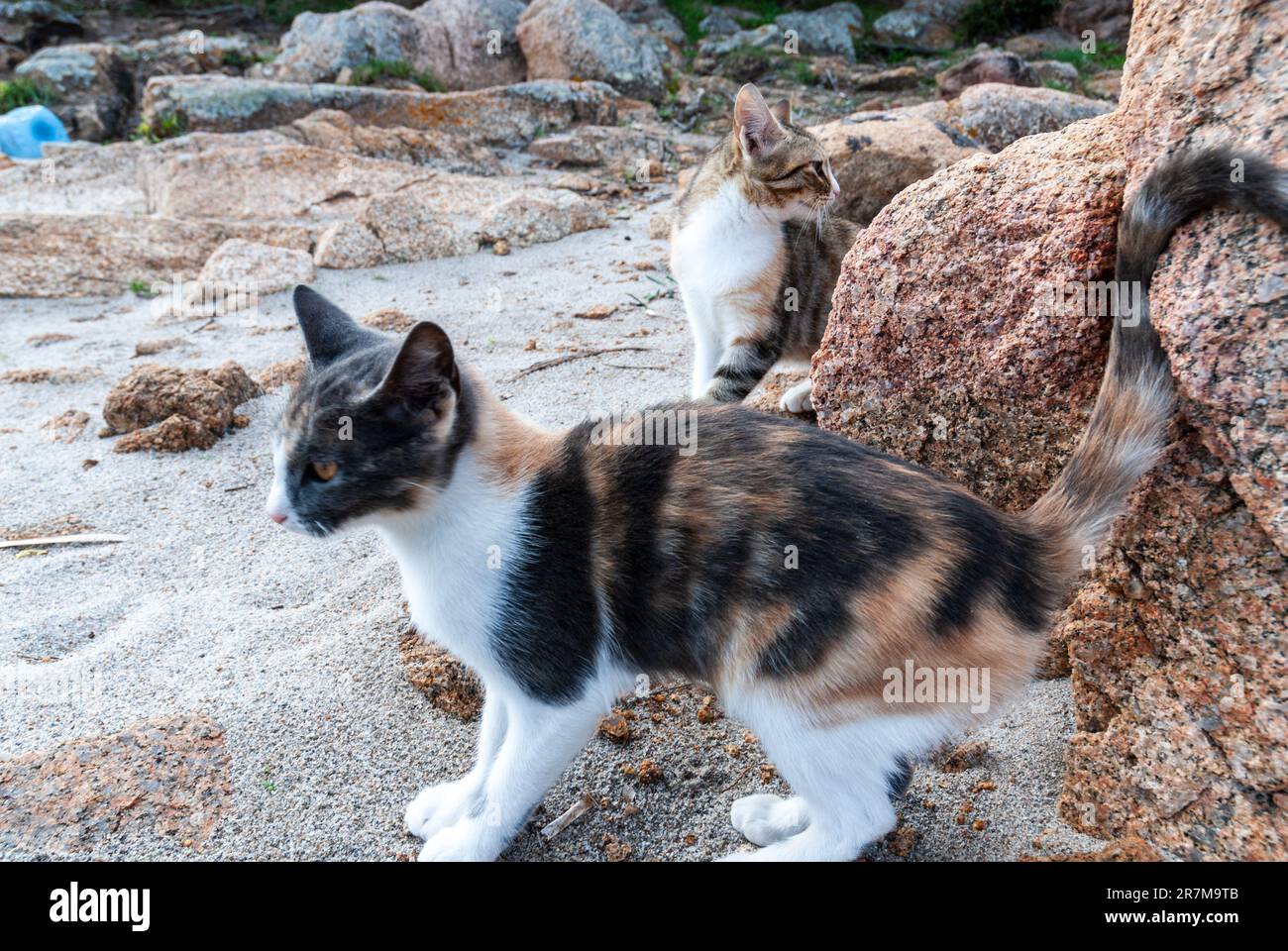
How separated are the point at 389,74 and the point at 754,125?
10857 mm

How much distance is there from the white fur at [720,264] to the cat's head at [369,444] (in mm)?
2296

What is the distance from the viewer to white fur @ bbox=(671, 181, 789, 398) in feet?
14.9

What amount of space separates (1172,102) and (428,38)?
48.7 ft

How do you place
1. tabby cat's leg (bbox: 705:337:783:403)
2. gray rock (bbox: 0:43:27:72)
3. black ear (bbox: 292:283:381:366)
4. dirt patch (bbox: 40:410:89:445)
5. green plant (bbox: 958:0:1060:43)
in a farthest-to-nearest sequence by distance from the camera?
green plant (bbox: 958:0:1060:43) < gray rock (bbox: 0:43:27:72) < dirt patch (bbox: 40:410:89:445) < tabby cat's leg (bbox: 705:337:783:403) < black ear (bbox: 292:283:381:366)

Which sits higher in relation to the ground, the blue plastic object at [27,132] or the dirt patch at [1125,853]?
the blue plastic object at [27,132]

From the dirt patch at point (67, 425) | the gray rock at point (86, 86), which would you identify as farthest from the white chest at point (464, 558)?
the gray rock at point (86, 86)

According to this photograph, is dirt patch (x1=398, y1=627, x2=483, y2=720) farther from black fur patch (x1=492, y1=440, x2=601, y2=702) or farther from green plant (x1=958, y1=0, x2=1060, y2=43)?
green plant (x1=958, y1=0, x2=1060, y2=43)

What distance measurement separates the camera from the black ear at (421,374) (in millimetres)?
2188

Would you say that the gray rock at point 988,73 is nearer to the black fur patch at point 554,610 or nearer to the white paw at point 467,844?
the black fur patch at point 554,610

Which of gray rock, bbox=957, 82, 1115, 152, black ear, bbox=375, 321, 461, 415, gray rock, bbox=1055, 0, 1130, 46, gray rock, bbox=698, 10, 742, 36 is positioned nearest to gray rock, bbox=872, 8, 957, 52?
gray rock, bbox=1055, 0, 1130, 46

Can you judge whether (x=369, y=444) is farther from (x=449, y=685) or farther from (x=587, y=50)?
(x=587, y=50)

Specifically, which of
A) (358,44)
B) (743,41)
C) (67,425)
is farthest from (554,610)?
(743,41)

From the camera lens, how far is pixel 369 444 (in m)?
2.31

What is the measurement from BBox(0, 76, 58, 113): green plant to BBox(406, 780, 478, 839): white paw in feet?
53.8
